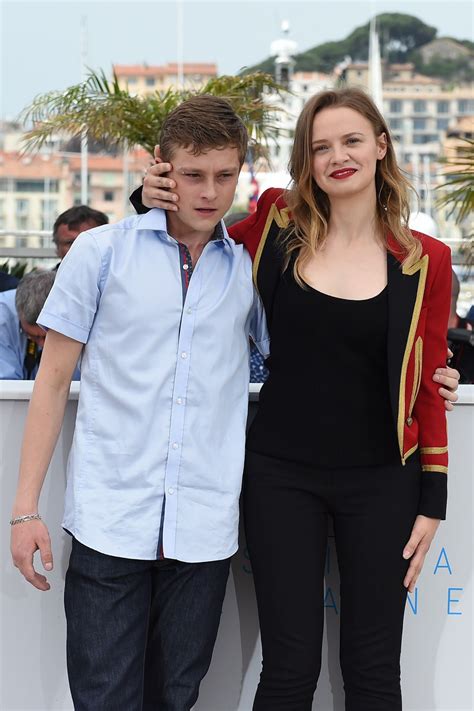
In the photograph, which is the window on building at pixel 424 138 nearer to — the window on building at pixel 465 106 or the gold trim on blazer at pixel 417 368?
the window on building at pixel 465 106

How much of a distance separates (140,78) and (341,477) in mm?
97408

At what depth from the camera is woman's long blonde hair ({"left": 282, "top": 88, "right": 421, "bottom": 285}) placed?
232 centimetres

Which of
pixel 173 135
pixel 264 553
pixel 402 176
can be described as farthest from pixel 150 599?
pixel 402 176

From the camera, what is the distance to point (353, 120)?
90.4 inches

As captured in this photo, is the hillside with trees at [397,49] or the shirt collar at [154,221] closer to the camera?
the shirt collar at [154,221]

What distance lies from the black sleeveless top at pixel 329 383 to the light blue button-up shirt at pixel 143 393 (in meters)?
0.15

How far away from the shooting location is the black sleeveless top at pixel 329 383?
2203 mm

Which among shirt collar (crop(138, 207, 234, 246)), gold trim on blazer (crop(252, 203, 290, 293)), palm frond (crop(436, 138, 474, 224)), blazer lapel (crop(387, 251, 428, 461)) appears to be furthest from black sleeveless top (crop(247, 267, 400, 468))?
palm frond (crop(436, 138, 474, 224))

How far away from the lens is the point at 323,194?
2.43m

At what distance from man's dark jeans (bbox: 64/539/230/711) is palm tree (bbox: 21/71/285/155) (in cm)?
569

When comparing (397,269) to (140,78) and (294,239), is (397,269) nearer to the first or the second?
(294,239)

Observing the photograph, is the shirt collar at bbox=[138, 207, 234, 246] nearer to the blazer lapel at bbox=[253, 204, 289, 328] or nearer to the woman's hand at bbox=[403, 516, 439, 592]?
the blazer lapel at bbox=[253, 204, 289, 328]

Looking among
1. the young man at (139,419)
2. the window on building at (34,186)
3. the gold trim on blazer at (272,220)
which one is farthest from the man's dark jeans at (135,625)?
the window on building at (34,186)

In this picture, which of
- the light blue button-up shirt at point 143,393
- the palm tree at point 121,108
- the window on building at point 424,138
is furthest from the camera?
the window on building at point 424,138
